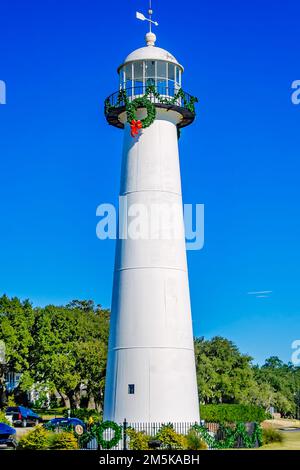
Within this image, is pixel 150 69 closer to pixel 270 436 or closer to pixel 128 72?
pixel 128 72

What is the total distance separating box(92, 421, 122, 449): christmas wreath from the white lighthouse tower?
858 mm

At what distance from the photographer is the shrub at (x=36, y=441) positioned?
105ft

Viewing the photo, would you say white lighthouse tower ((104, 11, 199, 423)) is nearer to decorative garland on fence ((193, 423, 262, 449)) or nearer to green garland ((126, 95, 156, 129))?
green garland ((126, 95, 156, 129))

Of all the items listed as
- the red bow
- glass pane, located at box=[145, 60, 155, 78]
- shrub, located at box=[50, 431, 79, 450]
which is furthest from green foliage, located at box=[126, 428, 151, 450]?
glass pane, located at box=[145, 60, 155, 78]

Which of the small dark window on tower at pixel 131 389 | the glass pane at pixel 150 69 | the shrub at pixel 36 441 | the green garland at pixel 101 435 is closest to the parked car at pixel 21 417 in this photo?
the green garland at pixel 101 435

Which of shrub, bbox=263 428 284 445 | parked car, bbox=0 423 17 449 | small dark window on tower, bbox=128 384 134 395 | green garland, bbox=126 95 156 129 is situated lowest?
parked car, bbox=0 423 17 449

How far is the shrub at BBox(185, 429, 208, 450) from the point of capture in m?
32.0

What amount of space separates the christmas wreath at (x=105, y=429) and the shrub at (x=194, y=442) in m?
3.04

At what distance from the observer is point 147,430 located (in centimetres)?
3338


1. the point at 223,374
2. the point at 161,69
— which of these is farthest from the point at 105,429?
the point at 223,374

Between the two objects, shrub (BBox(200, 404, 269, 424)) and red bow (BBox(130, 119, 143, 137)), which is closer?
red bow (BBox(130, 119, 143, 137))

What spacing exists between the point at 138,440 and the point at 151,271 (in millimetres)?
7855
